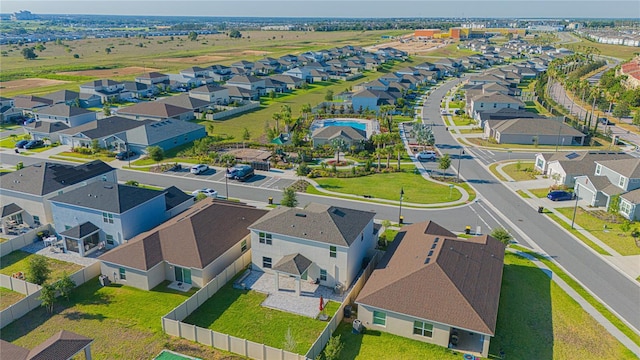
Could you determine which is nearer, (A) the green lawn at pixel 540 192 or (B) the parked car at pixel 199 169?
(A) the green lawn at pixel 540 192

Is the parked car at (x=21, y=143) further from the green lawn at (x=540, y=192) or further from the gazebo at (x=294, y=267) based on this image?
the green lawn at (x=540, y=192)

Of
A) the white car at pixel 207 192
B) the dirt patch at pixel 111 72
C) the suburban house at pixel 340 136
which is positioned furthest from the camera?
the dirt patch at pixel 111 72

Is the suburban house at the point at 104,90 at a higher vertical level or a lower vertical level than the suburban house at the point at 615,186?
higher

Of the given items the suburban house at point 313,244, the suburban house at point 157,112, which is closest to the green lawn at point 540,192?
the suburban house at point 313,244

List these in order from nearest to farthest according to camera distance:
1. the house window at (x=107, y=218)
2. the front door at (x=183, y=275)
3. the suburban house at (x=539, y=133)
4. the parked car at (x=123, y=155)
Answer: the front door at (x=183, y=275) < the house window at (x=107, y=218) < the parked car at (x=123, y=155) < the suburban house at (x=539, y=133)

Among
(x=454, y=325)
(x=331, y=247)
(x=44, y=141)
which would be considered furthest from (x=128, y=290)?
(x=44, y=141)

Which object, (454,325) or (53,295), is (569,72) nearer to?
(454,325)

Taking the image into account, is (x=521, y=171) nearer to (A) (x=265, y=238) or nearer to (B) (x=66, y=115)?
(A) (x=265, y=238)
